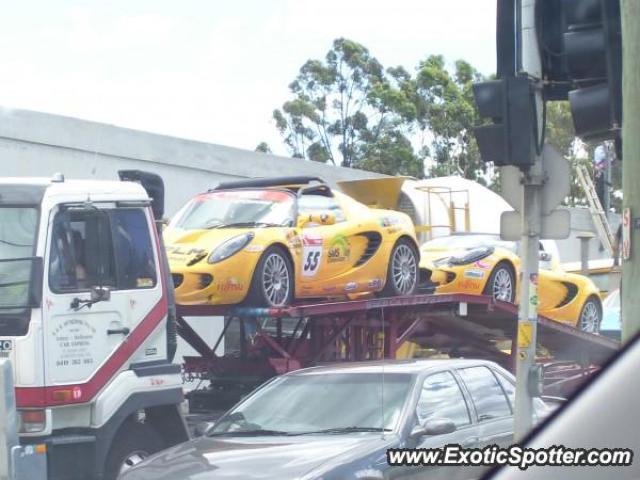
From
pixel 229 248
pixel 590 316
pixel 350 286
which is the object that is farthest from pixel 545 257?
pixel 229 248

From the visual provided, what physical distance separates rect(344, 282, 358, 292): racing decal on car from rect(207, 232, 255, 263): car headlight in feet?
4.82

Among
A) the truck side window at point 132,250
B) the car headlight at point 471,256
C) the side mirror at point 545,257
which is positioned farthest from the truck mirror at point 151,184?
the side mirror at point 545,257

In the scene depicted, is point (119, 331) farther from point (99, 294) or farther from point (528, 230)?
point (528, 230)

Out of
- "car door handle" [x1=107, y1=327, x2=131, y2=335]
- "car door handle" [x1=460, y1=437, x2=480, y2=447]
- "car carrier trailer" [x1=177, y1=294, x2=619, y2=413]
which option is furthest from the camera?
"car carrier trailer" [x1=177, y1=294, x2=619, y2=413]

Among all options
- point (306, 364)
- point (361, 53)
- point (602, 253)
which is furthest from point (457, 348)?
point (361, 53)

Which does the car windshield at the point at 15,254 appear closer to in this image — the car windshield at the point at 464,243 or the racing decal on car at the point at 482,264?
the racing decal on car at the point at 482,264

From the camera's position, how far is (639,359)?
2.23 m

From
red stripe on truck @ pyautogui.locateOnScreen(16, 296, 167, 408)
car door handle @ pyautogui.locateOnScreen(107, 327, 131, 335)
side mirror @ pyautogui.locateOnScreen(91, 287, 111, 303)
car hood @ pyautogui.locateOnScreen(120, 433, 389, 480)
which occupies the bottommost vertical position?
car hood @ pyautogui.locateOnScreen(120, 433, 389, 480)

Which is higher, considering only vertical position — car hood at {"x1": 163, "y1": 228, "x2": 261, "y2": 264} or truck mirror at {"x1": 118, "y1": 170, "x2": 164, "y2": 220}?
truck mirror at {"x1": 118, "y1": 170, "x2": 164, "y2": 220}

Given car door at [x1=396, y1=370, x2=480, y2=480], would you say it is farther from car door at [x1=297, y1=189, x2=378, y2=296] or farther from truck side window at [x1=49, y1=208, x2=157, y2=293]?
car door at [x1=297, y1=189, x2=378, y2=296]

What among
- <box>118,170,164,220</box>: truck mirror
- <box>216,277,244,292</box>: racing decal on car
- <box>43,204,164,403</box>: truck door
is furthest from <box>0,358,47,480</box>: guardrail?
<box>216,277,244,292</box>: racing decal on car

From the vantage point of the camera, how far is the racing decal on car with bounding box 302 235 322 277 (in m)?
10.5

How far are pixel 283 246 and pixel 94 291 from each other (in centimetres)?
284

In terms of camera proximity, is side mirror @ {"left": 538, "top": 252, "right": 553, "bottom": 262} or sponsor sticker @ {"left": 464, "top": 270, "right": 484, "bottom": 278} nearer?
sponsor sticker @ {"left": 464, "top": 270, "right": 484, "bottom": 278}
